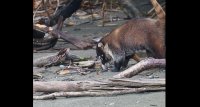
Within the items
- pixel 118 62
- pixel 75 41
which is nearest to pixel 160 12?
pixel 118 62

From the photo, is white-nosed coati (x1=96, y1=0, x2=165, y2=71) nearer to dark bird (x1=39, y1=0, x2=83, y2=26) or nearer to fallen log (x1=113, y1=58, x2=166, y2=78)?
fallen log (x1=113, y1=58, x2=166, y2=78)

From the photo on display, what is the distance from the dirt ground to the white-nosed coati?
0.05m

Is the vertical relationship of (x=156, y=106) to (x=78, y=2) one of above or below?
below

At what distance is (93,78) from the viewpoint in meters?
9.51

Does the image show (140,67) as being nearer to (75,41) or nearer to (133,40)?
(133,40)

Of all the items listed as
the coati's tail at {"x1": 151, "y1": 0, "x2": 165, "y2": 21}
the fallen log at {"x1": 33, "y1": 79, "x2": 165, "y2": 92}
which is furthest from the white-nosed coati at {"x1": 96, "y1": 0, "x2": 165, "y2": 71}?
the fallen log at {"x1": 33, "y1": 79, "x2": 165, "y2": 92}

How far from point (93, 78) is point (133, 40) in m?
0.41

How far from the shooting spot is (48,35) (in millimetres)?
9672

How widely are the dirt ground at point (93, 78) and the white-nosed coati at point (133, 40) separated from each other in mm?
53

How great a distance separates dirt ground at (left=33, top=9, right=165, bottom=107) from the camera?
9.39 m
